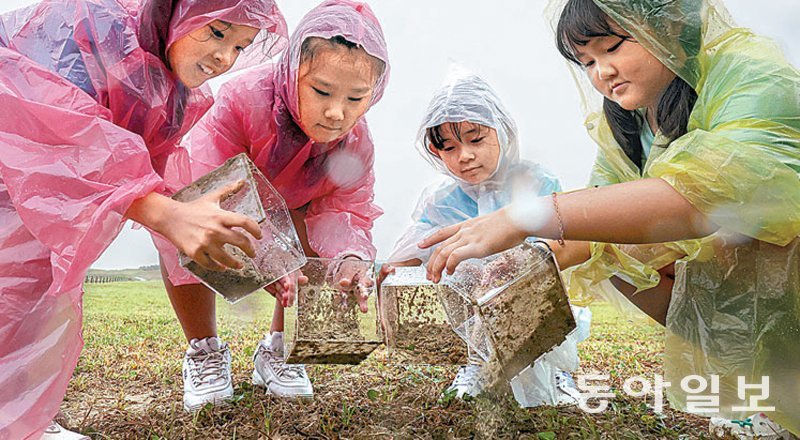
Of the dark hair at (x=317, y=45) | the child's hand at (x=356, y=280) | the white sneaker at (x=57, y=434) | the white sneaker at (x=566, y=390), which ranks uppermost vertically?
the dark hair at (x=317, y=45)

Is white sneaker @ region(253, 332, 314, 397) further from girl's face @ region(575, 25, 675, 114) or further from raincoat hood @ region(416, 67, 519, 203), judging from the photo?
girl's face @ region(575, 25, 675, 114)

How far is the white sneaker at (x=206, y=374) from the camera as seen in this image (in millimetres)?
2205

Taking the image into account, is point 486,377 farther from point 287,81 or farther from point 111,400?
point 111,400

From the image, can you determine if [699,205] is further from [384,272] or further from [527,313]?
[384,272]

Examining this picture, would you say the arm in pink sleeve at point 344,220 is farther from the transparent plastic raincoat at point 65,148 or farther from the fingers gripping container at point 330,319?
the transparent plastic raincoat at point 65,148

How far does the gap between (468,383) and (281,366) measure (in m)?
0.72

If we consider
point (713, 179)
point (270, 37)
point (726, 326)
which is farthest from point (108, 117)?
point (726, 326)

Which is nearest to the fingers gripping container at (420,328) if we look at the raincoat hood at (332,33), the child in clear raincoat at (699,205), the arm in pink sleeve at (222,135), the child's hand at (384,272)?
the child's hand at (384,272)

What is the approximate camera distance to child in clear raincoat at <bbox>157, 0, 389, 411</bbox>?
2.05 m

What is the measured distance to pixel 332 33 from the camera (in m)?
2.03

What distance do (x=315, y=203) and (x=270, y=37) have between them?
0.71 meters

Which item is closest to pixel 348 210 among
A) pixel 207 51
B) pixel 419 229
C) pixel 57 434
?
pixel 419 229

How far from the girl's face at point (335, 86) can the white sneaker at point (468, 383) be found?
0.99m

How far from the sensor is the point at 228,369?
2.36 metres
